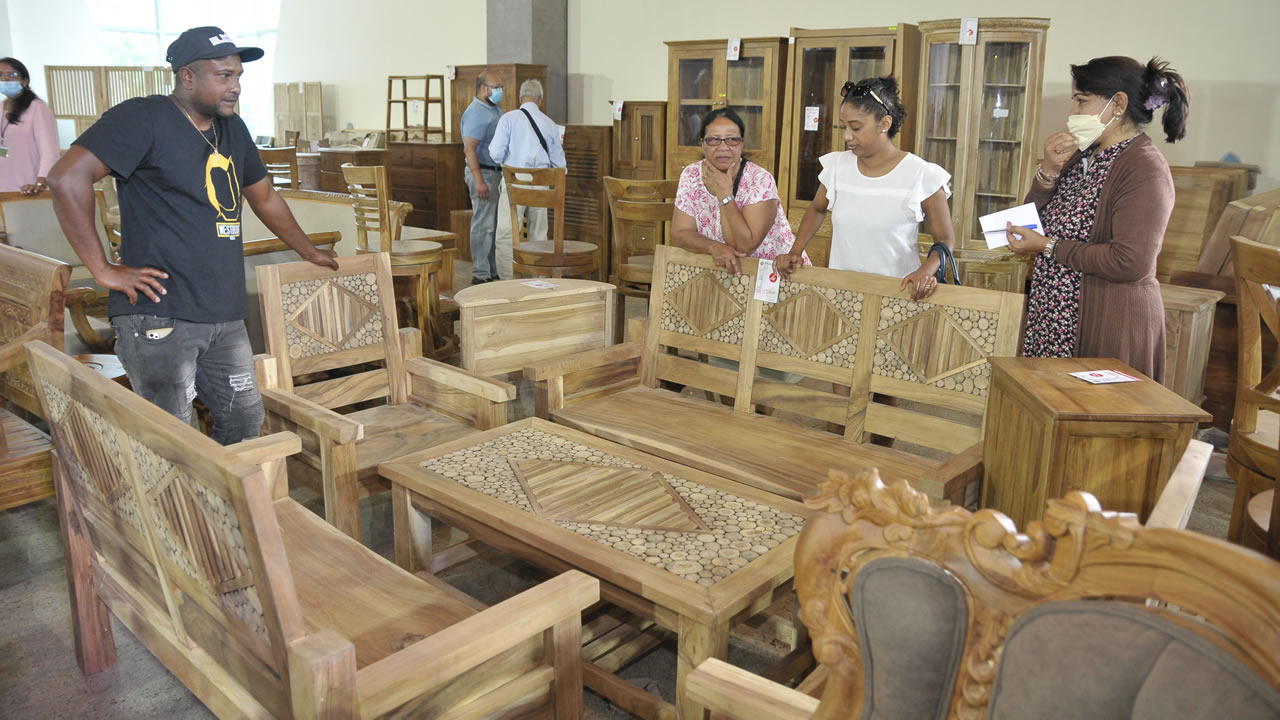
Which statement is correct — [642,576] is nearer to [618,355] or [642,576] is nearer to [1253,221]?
[618,355]

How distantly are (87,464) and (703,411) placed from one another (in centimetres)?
169

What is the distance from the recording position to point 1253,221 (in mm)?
4094

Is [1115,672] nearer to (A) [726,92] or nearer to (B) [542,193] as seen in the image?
(B) [542,193]

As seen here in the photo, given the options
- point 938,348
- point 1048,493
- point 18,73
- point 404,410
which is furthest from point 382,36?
point 1048,493

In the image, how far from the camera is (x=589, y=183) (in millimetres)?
8008

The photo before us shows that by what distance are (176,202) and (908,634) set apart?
2.10 meters

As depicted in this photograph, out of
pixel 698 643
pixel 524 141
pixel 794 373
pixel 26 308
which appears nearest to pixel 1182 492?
pixel 698 643

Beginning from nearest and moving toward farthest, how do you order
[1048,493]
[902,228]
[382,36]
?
1. [1048,493]
2. [902,228]
3. [382,36]

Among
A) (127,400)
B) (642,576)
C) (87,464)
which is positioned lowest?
(642,576)

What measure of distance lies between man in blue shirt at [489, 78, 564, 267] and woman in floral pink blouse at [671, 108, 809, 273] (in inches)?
130

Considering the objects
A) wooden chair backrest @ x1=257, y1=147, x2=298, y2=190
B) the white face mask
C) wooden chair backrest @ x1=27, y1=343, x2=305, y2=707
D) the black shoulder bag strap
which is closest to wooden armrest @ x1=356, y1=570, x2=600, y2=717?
wooden chair backrest @ x1=27, y1=343, x2=305, y2=707

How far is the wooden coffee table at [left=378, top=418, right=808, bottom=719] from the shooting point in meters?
1.77

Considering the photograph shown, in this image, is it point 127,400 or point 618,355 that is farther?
point 618,355

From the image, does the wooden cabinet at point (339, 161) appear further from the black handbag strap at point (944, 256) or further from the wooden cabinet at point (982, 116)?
the black handbag strap at point (944, 256)
